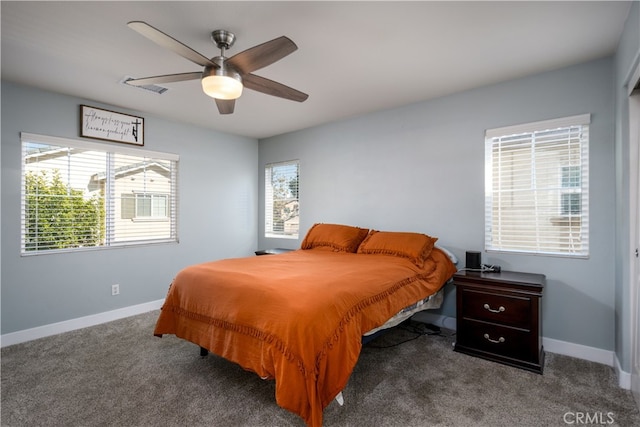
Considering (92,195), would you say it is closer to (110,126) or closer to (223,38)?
(110,126)


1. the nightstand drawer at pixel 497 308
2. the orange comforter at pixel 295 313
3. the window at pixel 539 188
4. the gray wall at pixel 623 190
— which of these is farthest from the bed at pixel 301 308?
the gray wall at pixel 623 190

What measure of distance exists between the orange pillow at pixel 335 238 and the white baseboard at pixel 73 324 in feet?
6.90

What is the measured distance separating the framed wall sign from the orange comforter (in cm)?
216

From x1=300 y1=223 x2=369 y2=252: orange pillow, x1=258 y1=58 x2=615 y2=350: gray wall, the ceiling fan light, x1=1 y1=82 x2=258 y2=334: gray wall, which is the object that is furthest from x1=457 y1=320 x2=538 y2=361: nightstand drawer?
x1=1 y1=82 x2=258 y2=334: gray wall

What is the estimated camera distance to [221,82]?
6.52ft

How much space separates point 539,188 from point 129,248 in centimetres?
438

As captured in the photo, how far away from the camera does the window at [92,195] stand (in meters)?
3.13

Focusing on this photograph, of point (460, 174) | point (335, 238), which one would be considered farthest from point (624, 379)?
point (335, 238)

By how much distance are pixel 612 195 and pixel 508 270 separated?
3.20ft

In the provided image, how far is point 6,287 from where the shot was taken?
293cm

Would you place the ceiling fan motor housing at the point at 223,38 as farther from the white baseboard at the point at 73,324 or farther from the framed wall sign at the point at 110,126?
the white baseboard at the point at 73,324

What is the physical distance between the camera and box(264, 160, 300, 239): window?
482 centimetres

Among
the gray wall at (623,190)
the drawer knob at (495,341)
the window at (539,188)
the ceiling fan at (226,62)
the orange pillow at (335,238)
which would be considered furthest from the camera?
the orange pillow at (335,238)

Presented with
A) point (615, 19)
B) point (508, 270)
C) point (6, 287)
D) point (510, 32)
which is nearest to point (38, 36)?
point (6, 287)
